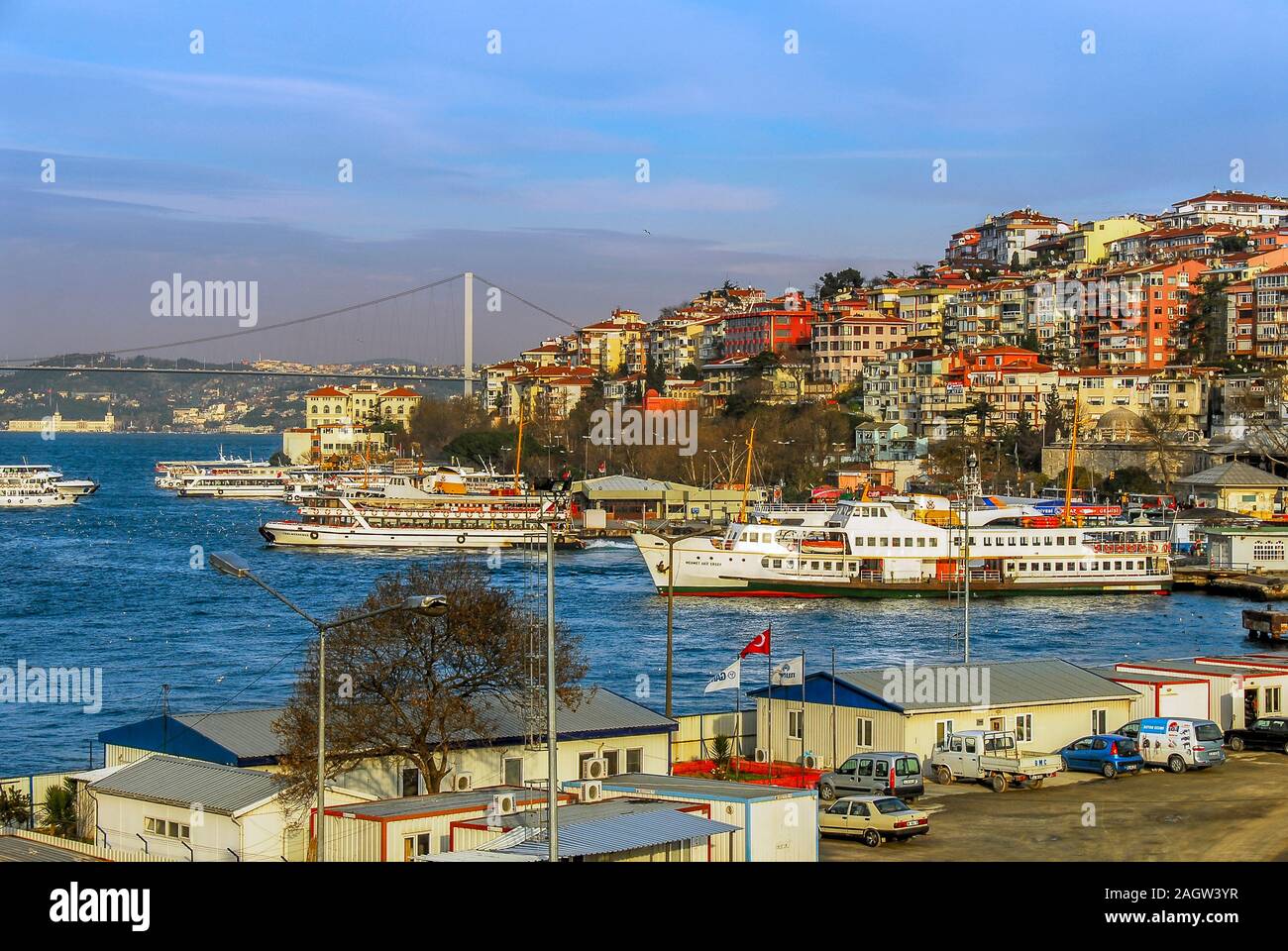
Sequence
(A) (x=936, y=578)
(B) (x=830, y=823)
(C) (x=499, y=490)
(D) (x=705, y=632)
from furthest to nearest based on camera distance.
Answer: (C) (x=499, y=490) → (A) (x=936, y=578) → (D) (x=705, y=632) → (B) (x=830, y=823)

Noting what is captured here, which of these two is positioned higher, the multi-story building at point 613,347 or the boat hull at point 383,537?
the multi-story building at point 613,347

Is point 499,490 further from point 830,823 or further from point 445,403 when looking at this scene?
point 830,823

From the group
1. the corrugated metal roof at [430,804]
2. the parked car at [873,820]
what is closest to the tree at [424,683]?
the corrugated metal roof at [430,804]

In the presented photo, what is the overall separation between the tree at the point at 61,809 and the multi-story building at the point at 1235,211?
88345 millimetres

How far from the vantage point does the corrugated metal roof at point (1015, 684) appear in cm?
1491

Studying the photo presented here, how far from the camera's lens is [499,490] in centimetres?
5884

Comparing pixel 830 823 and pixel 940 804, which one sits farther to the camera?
pixel 940 804

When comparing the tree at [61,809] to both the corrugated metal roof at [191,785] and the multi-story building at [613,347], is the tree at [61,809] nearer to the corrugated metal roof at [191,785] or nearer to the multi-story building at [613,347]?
the corrugated metal roof at [191,785]

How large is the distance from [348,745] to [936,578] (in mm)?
27288

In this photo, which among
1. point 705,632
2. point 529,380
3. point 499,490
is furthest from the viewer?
point 529,380

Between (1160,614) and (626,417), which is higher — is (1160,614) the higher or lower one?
the lower one

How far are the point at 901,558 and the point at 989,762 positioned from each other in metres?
24.9
